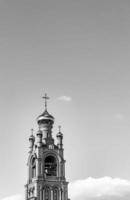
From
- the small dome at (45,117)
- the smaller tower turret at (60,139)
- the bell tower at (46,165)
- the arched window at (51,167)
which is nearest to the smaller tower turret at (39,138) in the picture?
the bell tower at (46,165)

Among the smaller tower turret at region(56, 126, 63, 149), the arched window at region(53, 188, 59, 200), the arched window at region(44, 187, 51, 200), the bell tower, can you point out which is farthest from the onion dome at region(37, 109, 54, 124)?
the arched window at region(53, 188, 59, 200)

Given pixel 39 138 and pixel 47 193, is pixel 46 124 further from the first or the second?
pixel 47 193

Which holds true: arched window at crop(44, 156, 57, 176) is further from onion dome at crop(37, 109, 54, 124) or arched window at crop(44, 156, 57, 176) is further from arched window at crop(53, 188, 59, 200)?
onion dome at crop(37, 109, 54, 124)

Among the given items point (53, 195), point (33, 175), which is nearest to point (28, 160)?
point (33, 175)

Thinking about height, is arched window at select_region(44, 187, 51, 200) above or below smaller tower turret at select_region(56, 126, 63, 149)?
below

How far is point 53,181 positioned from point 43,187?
1.56 metres

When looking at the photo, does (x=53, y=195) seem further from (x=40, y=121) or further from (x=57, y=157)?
(x=40, y=121)

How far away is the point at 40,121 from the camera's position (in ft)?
208

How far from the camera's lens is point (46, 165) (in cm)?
6191

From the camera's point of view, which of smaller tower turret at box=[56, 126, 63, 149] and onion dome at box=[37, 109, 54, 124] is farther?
onion dome at box=[37, 109, 54, 124]

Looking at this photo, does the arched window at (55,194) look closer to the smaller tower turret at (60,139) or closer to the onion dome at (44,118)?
the smaller tower turret at (60,139)

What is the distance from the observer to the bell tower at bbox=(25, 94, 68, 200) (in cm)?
5988

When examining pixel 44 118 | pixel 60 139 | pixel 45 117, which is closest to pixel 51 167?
pixel 60 139

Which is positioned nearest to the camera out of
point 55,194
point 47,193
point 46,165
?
point 47,193
